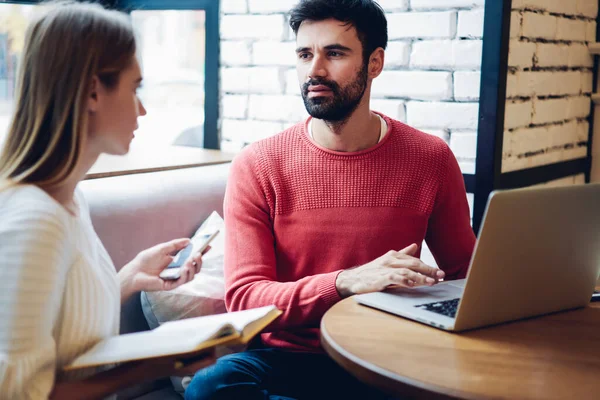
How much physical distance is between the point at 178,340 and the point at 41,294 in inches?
8.0


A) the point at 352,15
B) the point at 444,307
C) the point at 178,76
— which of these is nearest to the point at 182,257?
the point at 444,307

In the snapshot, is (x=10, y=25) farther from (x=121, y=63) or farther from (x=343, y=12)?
(x=121, y=63)

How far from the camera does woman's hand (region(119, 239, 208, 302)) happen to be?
1464mm

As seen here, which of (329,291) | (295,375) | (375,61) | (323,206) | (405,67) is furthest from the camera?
(405,67)

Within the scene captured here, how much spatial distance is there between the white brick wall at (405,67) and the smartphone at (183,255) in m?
1.02

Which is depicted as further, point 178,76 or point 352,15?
point 178,76

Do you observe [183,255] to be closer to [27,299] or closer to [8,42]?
[27,299]

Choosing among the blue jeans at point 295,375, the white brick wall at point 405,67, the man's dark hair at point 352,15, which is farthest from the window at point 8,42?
the blue jeans at point 295,375

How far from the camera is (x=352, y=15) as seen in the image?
1.91 metres

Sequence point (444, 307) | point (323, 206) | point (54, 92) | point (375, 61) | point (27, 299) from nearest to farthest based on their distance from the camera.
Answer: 1. point (27, 299)
2. point (54, 92)
3. point (444, 307)
4. point (323, 206)
5. point (375, 61)

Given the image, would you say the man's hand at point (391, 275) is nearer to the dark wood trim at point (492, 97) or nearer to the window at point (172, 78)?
the dark wood trim at point (492, 97)

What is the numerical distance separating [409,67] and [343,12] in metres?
0.51

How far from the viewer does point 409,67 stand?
7.66 ft

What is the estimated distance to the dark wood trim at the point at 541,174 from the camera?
7.75 feet
